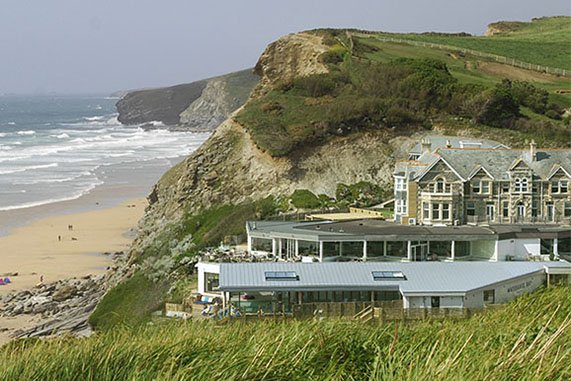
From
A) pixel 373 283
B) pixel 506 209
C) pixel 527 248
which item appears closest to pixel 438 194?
pixel 506 209

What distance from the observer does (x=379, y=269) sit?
26.2 meters

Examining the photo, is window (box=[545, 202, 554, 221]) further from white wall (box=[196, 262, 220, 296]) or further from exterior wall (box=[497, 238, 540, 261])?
white wall (box=[196, 262, 220, 296])

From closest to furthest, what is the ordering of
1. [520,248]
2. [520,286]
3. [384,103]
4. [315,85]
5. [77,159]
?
1. [520,286]
2. [520,248]
3. [384,103]
4. [315,85]
5. [77,159]

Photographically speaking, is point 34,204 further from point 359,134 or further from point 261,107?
point 359,134

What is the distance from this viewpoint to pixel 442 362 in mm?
9633

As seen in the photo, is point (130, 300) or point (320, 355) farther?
point (130, 300)

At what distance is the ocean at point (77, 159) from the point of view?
243 feet

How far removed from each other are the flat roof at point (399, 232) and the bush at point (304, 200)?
7717 mm

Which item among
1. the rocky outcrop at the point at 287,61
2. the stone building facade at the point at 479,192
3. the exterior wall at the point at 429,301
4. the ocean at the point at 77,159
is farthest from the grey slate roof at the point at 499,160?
the ocean at the point at 77,159

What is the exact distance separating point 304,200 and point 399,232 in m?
11.7

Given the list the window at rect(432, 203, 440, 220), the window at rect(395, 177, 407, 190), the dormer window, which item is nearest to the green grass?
the window at rect(395, 177, 407, 190)

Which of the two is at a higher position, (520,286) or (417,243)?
(417,243)

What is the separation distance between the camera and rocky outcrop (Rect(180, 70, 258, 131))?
17612cm

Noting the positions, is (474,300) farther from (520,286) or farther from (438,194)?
(438,194)
